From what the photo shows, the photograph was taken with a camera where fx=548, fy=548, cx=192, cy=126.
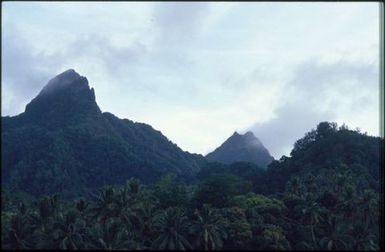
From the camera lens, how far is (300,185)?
81.5m

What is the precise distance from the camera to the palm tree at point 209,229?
58969mm

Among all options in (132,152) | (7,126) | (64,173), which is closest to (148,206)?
(64,173)

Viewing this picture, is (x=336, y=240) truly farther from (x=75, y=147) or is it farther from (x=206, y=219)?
(x=75, y=147)

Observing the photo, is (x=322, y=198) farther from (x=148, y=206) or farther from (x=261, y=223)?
(x=148, y=206)

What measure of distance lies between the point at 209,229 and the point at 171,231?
13.9ft

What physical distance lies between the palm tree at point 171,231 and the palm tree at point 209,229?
1.32m

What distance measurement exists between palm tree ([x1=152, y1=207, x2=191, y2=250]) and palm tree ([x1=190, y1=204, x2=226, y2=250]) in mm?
1315

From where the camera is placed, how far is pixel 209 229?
59.9m

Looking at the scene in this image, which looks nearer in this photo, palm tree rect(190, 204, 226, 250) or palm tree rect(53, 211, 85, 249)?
palm tree rect(53, 211, 85, 249)

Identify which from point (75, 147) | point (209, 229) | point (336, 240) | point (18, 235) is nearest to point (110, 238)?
point (18, 235)

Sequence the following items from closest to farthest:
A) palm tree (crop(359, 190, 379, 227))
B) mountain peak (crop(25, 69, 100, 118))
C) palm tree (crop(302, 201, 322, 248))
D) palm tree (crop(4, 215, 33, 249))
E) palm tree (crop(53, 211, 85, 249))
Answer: palm tree (crop(4, 215, 33, 249)) → palm tree (crop(53, 211, 85, 249)) → palm tree (crop(359, 190, 379, 227)) → palm tree (crop(302, 201, 322, 248)) → mountain peak (crop(25, 69, 100, 118))

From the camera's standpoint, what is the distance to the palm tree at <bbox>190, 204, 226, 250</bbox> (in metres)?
59.0

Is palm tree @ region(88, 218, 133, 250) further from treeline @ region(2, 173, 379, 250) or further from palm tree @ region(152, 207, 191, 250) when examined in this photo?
palm tree @ region(152, 207, 191, 250)

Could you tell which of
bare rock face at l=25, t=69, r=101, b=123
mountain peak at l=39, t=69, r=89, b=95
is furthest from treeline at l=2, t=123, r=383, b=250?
mountain peak at l=39, t=69, r=89, b=95
